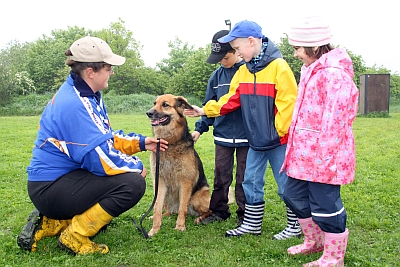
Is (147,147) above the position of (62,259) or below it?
above

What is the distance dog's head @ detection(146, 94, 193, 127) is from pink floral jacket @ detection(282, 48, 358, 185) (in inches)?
63.7

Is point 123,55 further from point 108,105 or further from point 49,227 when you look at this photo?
point 49,227

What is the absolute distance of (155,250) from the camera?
12.8 ft

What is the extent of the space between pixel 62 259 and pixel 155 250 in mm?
854

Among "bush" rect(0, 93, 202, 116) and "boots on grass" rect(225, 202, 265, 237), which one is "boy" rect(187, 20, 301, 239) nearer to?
"boots on grass" rect(225, 202, 265, 237)

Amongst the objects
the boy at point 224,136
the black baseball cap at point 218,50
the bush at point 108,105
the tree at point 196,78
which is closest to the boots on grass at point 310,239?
the boy at point 224,136

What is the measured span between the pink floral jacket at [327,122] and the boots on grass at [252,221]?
1.03 metres

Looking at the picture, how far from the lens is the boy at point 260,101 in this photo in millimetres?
3799

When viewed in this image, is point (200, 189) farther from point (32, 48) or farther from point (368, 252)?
point (32, 48)

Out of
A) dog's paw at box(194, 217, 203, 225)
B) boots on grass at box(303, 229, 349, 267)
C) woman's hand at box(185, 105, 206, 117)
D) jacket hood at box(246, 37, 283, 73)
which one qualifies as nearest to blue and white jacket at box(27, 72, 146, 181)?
woman's hand at box(185, 105, 206, 117)

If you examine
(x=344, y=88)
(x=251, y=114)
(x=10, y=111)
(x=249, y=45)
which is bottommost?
(x=10, y=111)

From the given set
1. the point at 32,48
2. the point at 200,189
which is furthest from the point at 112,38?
the point at 200,189

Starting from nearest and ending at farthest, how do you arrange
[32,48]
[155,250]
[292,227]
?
[155,250], [292,227], [32,48]

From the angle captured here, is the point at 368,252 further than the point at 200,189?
No
